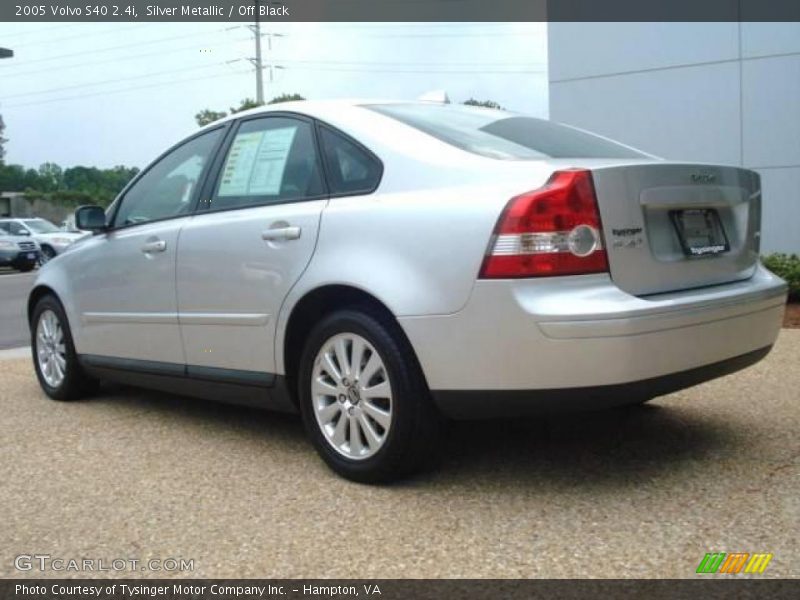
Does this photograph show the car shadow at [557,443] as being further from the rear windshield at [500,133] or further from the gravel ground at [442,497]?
the rear windshield at [500,133]

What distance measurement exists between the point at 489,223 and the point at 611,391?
74cm

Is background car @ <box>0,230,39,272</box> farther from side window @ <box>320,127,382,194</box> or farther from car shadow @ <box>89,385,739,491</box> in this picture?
side window @ <box>320,127,382,194</box>

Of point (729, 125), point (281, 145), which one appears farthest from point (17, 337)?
point (729, 125)

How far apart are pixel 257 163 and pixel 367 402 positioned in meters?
1.45

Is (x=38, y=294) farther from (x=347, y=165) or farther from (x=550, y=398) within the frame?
(x=550, y=398)

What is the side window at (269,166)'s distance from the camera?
12.8 feet

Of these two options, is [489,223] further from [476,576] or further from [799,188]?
[799,188]

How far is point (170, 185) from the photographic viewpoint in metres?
4.78

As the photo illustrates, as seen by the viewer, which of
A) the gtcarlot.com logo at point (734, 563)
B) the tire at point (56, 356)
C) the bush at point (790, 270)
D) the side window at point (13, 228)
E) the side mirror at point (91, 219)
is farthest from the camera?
the side window at point (13, 228)

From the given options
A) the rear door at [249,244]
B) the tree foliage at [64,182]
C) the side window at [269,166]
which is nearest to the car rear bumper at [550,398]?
the rear door at [249,244]

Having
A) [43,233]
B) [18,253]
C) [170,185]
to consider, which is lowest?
[18,253]

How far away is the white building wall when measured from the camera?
11.1 metres

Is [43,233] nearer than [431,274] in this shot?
No

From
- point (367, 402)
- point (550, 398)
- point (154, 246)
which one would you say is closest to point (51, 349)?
point (154, 246)
